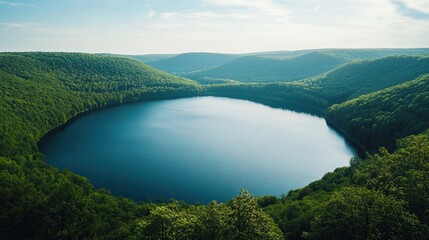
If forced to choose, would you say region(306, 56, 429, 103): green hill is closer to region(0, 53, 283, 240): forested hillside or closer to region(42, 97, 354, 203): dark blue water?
region(42, 97, 354, 203): dark blue water

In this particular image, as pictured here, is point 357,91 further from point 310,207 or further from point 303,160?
point 310,207

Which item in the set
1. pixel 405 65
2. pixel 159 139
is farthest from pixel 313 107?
pixel 159 139

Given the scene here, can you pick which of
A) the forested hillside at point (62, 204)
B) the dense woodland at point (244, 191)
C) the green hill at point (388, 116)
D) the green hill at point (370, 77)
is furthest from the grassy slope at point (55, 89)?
the green hill at point (370, 77)

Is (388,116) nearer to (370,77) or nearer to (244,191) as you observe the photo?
(244,191)

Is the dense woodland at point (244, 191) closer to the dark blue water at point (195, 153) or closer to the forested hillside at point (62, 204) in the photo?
the forested hillside at point (62, 204)

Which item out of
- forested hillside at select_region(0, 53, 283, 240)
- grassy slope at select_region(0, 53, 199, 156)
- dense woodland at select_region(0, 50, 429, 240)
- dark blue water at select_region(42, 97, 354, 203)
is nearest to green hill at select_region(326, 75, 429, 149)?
dense woodland at select_region(0, 50, 429, 240)

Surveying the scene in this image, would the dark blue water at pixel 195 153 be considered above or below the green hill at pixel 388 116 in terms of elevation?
below

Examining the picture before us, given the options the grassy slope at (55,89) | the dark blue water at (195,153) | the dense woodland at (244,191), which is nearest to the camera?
the dense woodland at (244,191)
